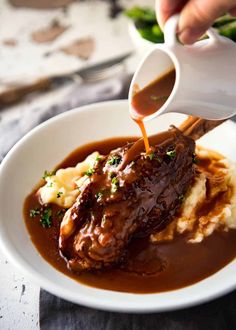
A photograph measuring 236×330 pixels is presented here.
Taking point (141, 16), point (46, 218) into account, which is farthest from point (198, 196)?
point (141, 16)

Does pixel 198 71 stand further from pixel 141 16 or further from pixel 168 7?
pixel 141 16

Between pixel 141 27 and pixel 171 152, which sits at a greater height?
pixel 171 152

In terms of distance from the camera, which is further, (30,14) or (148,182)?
(30,14)

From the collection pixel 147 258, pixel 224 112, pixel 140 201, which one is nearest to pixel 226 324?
pixel 147 258

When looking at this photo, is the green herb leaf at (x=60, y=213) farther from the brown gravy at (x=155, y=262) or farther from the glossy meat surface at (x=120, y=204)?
the glossy meat surface at (x=120, y=204)

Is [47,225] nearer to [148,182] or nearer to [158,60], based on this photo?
[148,182]

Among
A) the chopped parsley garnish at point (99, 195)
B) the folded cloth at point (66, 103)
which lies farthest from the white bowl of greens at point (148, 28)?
the chopped parsley garnish at point (99, 195)
